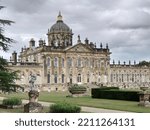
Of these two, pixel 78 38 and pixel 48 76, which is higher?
pixel 78 38

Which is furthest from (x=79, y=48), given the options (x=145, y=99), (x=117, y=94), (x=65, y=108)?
(x=65, y=108)

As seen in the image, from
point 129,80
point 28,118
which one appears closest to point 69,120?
point 28,118

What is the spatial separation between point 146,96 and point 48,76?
43.1m

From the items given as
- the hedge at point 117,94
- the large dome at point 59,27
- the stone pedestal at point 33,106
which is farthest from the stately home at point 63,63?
the stone pedestal at point 33,106

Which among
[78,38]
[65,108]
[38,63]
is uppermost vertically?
[78,38]

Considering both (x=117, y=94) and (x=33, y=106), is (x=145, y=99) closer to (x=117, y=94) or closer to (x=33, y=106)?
(x=33, y=106)

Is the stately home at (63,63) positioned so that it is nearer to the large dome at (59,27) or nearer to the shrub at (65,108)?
the large dome at (59,27)

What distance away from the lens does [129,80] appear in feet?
259

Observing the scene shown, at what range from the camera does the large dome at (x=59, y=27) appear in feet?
235

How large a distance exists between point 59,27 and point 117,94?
4026 centimetres

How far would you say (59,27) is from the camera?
71562mm

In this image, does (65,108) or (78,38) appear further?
(78,38)

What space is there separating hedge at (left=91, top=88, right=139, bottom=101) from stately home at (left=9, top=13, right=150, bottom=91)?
28.0 meters

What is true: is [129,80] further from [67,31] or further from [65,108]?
[65,108]
